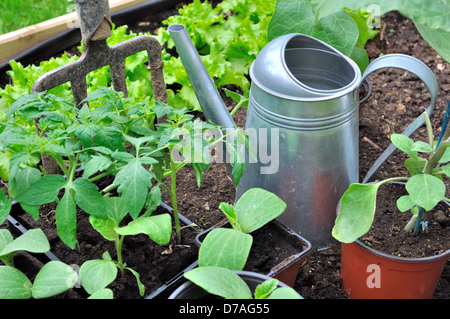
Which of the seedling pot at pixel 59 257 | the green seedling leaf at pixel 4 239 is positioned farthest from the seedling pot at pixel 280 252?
the green seedling leaf at pixel 4 239

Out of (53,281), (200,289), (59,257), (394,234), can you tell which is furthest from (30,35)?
(394,234)

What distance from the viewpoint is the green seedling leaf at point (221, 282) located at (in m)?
1.04

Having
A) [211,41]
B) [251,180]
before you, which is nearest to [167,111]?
[251,180]

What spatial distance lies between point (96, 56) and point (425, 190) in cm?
102

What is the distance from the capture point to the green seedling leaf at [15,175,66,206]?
1.16 metres

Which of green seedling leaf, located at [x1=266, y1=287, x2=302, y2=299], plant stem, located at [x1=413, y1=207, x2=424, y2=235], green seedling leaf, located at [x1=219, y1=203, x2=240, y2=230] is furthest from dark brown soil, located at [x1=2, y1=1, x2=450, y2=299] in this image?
green seedling leaf, located at [x1=266, y1=287, x2=302, y2=299]

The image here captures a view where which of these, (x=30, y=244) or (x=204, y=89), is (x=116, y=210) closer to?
(x=30, y=244)

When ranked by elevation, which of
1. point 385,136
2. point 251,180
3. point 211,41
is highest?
point 211,41

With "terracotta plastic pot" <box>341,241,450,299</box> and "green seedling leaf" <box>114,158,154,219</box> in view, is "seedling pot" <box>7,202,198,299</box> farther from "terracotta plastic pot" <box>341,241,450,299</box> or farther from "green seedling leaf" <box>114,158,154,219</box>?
"terracotta plastic pot" <box>341,241,450,299</box>

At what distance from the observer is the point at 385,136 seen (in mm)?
2006

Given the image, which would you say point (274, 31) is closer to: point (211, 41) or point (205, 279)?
point (211, 41)

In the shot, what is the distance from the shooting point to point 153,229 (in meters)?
1.17

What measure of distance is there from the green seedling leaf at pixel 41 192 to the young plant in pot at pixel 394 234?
0.64 metres

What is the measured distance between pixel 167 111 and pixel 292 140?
33cm
